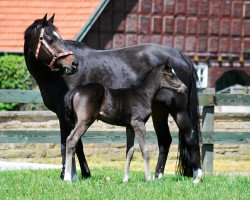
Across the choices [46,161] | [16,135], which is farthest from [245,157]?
[16,135]

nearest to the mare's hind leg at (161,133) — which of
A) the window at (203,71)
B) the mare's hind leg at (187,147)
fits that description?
the mare's hind leg at (187,147)

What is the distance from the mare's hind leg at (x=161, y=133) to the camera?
13.5m

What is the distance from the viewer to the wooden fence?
1557 cm

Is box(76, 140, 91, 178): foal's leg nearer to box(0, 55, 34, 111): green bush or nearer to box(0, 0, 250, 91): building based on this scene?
box(0, 55, 34, 111): green bush

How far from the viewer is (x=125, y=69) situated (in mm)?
13195

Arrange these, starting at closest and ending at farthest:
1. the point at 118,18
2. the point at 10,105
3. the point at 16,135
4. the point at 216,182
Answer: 1. the point at 216,182
2. the point at 16,135
3. the point at 10,105
4. the point at 118,18

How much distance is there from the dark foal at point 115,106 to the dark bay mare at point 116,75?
33cm

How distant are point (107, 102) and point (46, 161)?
6678mm

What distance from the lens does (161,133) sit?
45.3 ft

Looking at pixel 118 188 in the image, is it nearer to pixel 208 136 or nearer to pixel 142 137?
pixel 142 137

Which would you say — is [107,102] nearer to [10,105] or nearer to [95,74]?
[95,74]

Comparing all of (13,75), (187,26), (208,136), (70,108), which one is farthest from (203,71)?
(70,108)

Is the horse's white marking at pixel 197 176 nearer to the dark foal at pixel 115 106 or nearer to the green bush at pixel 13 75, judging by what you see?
the dark foal at pixel 115 106

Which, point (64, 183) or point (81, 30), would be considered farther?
point (81, 30)
